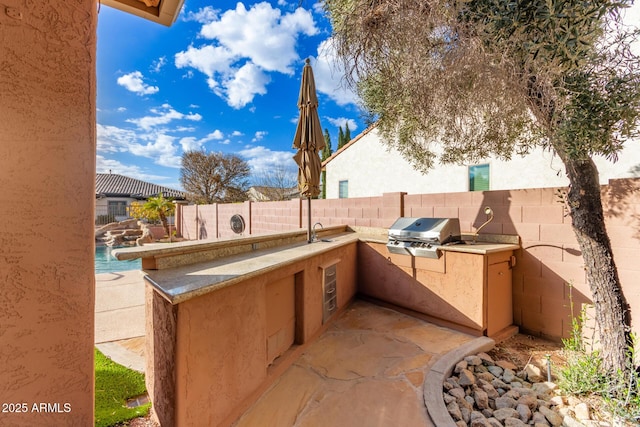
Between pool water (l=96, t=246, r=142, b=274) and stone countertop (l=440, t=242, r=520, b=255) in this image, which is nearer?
stone countertop (l=440, t=242, r=520, b=255)

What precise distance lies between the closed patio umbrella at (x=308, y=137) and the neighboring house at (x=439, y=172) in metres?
2.32

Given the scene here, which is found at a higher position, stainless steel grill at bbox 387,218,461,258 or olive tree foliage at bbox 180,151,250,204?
olive tree foliage at bbox 180,151,250,204

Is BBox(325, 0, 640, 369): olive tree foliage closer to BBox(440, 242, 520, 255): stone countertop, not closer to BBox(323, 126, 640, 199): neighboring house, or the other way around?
BBox(323, 126, 640, 199): neighboring house

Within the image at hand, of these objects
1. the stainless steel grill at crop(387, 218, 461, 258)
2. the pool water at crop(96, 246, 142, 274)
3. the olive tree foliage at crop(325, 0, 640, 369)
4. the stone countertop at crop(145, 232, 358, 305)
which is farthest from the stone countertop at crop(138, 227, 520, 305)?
the pool water at crop(96, 246, 142, 274)

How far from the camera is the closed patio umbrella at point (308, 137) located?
14.2 feet

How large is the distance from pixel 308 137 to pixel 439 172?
705 cm

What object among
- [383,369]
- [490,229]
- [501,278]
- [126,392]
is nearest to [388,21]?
[490,229]

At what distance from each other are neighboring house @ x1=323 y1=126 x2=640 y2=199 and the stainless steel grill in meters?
1.58

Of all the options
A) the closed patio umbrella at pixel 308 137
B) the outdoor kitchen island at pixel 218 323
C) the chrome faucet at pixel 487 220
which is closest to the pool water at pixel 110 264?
the closed patio umbrella at pixel 308 137

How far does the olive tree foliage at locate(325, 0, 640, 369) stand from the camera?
2256mm

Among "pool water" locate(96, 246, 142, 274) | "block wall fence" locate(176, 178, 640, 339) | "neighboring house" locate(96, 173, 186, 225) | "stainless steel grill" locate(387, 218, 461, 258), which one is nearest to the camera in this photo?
"block wall fence" locate(176, 178, 640, 339)

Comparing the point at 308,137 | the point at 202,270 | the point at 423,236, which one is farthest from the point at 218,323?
the point at 423,236

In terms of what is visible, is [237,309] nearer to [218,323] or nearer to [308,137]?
[218,323]

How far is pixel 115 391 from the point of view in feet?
8.85
